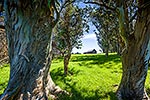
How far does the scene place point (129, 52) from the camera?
10805mm

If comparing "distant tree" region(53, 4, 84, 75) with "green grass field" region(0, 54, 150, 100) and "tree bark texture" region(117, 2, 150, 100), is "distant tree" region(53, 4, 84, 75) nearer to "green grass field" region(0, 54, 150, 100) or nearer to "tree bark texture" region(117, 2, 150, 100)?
"green grass field" region(0, 54, 150, 100)

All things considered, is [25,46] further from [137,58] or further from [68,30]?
[68,30]

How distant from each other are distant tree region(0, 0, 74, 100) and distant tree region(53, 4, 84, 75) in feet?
25.5

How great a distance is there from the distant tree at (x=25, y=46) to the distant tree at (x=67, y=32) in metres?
7.77

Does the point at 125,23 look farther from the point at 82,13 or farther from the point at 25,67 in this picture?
the point at 82,13

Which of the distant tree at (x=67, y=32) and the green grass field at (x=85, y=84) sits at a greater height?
the distant tree at (x=67, y=32)

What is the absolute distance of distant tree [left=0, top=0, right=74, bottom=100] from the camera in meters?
9.45

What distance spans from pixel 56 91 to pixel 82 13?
11.5m

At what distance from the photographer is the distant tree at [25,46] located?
9.45 m

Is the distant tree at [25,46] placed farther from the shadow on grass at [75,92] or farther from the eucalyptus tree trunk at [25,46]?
the shadow on grass at [75,92]

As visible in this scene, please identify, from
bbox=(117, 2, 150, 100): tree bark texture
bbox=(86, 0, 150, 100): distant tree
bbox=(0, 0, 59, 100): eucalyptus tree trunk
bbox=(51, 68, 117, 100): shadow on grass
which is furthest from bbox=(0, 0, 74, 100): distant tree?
bbox=(117, 2, 150, 100): tree bark texture

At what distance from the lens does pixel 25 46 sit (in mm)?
9562

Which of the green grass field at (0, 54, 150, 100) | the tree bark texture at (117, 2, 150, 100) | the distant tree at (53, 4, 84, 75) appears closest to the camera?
the tree bark texture at (117, 2, 150, 100)

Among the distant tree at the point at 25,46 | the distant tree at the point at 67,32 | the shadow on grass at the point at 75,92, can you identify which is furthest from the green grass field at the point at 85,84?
the distant tree at the point at 25,46
